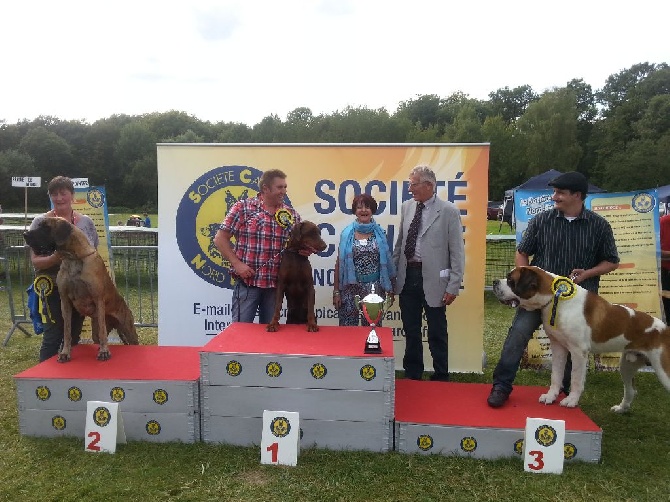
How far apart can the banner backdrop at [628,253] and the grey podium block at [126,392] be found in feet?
12.4

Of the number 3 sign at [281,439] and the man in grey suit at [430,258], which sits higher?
the man in grey suit at [430,258]

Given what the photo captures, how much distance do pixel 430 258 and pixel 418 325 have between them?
0.69m

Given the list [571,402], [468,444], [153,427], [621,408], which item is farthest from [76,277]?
[621,408]

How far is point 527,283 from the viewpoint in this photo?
138 inches

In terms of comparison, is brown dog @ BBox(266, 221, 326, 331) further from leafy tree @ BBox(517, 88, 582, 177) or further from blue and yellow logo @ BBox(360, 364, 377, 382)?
leafy tree @ BBox(517, 88, 582, 177)

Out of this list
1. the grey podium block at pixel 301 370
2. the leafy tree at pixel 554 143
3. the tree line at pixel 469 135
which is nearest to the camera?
the grey podium block at pixel 301 370

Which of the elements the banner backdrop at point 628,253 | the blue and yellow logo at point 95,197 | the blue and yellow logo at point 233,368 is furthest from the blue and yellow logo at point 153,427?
the banner backdrop at point 628,253

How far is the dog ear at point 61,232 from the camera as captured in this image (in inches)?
139

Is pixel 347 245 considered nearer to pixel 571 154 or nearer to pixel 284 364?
pixel 284 364

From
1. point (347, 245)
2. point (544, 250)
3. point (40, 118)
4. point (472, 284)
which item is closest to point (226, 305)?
point (347, 245)

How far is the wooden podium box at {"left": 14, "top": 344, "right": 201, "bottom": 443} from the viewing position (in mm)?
3479

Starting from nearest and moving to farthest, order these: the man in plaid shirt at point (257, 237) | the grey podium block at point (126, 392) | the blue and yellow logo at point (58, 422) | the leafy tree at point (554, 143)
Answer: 1. the grey podium block at point (126, 392)
2. the blue and yellow logo at point (58, 422)
3. the man in plaid shirt at point (257, 237)
4. the leafy tree at point (554, 143)

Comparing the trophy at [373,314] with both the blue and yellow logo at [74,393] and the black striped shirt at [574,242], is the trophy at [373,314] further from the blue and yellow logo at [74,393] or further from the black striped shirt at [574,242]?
the blue and yellow logo at [74,393]

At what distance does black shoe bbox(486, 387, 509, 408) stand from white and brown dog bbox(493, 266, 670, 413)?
31cm
